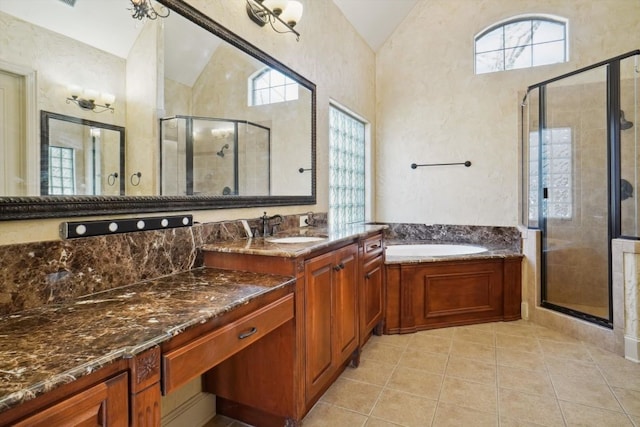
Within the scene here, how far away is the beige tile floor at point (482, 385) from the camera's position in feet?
5.81

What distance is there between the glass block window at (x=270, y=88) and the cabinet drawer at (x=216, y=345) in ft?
4.32

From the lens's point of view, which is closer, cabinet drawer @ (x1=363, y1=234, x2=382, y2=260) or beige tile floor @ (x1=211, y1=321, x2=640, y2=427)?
beige tile floor @ (x1=211, y1=321, x2=640, y2=427)

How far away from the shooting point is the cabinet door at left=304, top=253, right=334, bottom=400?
5.43 feet

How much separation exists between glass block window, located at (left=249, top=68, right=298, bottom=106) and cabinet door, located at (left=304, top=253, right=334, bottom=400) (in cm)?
110

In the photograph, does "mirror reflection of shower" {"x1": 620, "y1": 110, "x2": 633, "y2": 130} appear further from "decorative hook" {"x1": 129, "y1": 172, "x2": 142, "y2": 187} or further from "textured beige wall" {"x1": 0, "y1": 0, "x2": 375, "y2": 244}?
"decorative hook" {"x1": 129, "y1": 172, "x2": 142, "y2": 187}

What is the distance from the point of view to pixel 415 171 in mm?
3998

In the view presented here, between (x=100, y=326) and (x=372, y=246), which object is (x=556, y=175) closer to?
(x=372, y=246)

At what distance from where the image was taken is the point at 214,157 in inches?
71.7

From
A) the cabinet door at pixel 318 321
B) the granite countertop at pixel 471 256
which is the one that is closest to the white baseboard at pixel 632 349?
the granite countertop at pixel 471 256

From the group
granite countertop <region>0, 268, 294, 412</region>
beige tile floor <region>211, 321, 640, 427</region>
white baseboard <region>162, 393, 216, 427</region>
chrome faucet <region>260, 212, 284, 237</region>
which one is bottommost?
beige tile floor <region>211, 321, 640, 427</region>

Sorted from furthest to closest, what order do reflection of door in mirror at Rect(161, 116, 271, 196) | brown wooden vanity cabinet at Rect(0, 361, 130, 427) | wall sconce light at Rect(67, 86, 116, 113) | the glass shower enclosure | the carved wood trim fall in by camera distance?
1. the glass shower enclosure
2. reflection of door in mirror at Rect(161, 116, 271, 196)
3. wall sconce light at Rect(67, 86, 116, 113)
4. the carved wood trim
5. brown wooden vanity cabinet at Rect(0, 361, 130, 427)

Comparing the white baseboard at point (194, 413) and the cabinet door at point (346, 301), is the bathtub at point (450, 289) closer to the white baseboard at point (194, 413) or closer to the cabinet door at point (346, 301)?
the cabinet door at point (346, 301)

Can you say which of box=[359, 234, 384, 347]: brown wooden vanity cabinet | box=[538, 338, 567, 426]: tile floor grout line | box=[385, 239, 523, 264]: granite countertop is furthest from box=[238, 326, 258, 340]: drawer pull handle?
box=[385, 239, 523, 264]: granite countertop

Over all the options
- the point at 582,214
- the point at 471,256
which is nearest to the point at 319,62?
the point at 471,256
